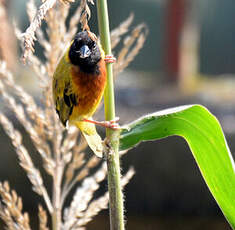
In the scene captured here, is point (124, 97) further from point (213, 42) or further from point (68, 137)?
point (68, 137)

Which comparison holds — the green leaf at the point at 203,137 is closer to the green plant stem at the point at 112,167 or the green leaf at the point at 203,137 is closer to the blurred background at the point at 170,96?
the green plant stem at the point at 112,167

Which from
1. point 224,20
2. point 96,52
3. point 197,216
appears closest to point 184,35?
point 197,216

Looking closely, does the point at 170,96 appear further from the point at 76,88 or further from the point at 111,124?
the point at 111,124

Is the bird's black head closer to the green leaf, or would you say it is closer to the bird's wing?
the bird's wing

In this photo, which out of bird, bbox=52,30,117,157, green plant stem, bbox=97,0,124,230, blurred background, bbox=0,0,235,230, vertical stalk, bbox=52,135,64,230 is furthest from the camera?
blurred background, bbox=0,0,235,230

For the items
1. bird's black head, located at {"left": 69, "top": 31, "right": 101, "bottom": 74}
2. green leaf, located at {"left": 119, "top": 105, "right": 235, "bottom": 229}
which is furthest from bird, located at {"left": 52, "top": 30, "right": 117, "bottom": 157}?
green leaf, located at {"left": 119, "top": 105, "right": 235, "bottom": 229}

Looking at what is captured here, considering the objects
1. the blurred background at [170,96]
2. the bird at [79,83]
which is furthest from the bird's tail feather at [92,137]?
the blurred background at [170,96]
